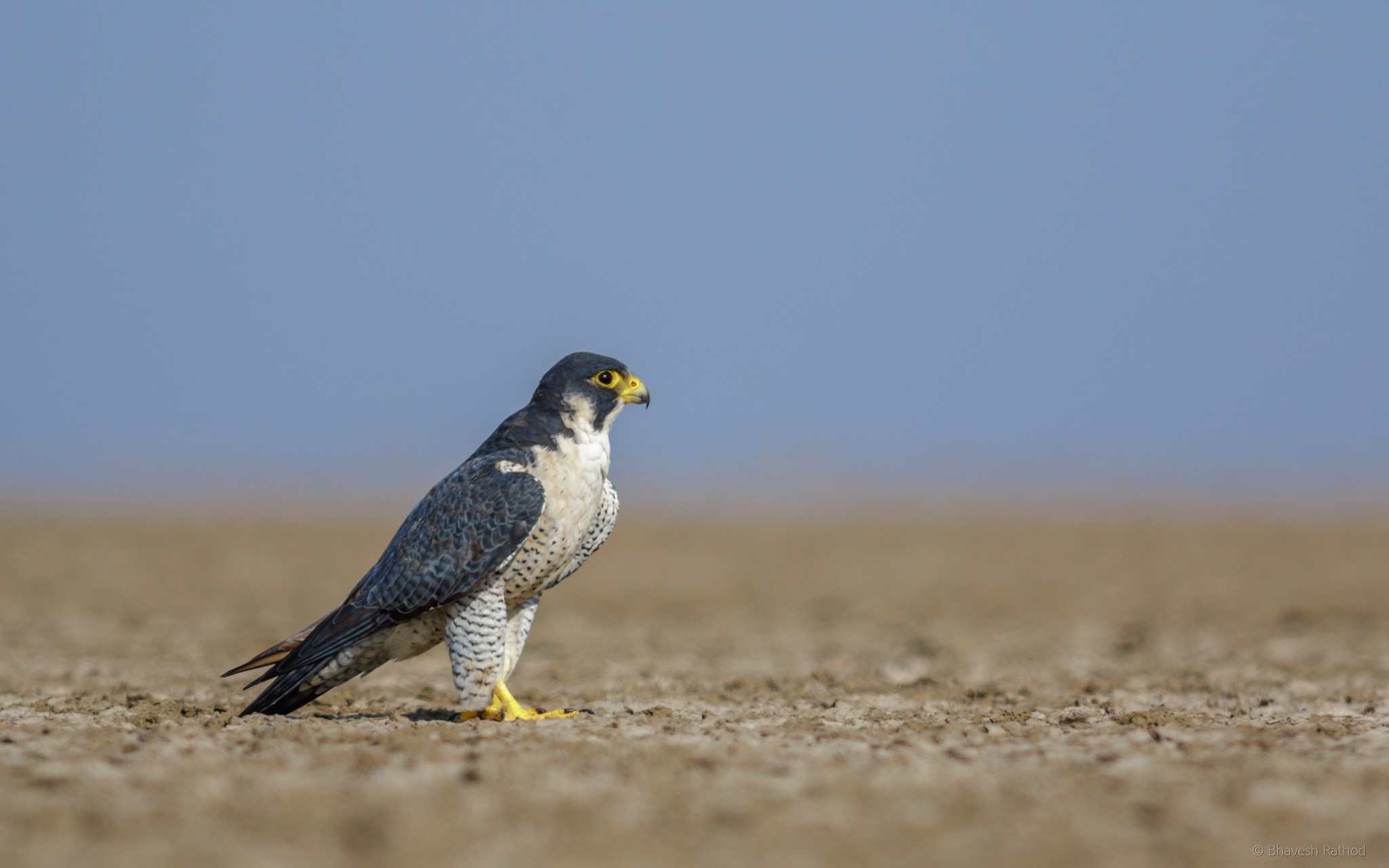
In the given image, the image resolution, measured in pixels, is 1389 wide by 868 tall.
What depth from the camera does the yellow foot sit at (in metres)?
5.25

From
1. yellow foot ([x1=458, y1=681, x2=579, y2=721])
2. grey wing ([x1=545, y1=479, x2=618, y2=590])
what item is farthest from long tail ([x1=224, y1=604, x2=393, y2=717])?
grey wing ([x1=545, y1=479, x2=618, y2=590])

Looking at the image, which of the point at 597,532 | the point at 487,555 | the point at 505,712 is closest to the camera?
the point at 487,555

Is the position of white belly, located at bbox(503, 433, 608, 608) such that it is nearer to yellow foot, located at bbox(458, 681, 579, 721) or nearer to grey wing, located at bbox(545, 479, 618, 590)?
grey wing, located at bbox(545, 479, 618, 590)

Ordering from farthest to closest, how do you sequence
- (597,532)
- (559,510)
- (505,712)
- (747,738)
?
(597,532) → (505,712) → (559,510) → (747,738)

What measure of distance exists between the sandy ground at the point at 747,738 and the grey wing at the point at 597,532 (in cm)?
76

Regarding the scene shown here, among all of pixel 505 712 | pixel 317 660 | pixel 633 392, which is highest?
pixel 633 392

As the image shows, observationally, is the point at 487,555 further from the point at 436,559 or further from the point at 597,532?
the point at 597,532

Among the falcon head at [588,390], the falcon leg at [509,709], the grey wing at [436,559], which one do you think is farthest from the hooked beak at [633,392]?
the falcon leg at [509,709]

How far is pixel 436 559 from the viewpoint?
5137mm

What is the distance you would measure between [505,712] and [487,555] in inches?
31.6

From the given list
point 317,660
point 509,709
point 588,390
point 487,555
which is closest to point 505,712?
point 509,709

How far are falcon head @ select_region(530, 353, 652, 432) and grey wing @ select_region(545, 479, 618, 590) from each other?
361 millimetres

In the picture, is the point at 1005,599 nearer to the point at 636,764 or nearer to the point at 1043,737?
the point at 1043,737

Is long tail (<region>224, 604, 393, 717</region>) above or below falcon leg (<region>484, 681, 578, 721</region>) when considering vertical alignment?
above
